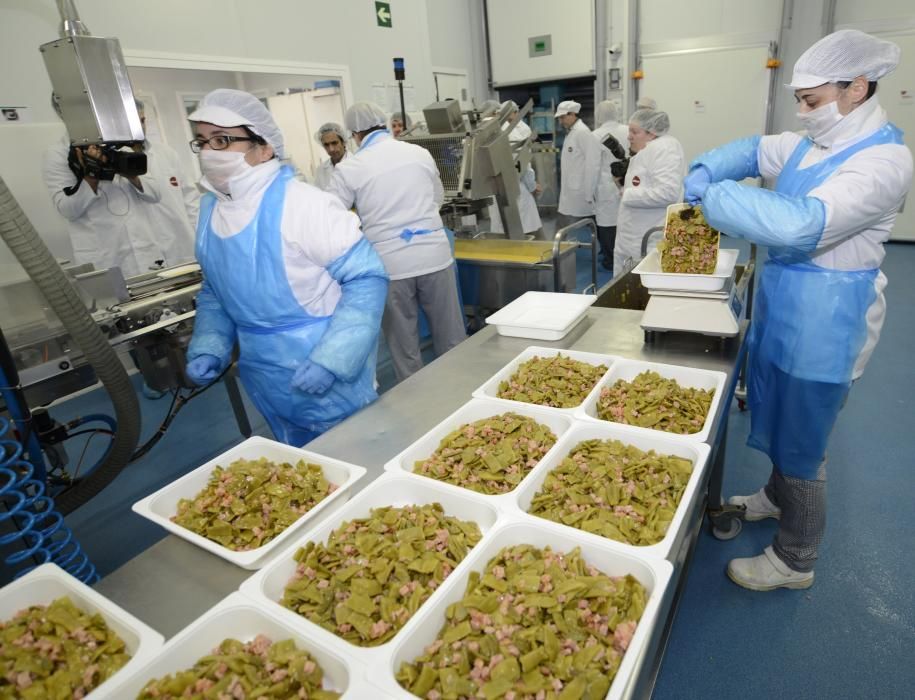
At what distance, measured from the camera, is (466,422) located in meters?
1.33

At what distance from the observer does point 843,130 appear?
4.45 ft

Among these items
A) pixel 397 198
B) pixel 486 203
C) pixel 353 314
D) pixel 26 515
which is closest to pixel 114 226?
pixel 397 198

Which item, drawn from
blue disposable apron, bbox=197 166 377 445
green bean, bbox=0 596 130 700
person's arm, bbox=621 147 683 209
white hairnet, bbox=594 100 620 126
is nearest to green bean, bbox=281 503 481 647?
green bean, bbox=0 596 130 700

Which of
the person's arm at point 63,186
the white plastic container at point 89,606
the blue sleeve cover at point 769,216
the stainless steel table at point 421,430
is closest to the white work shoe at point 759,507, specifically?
the stainless steel table at point 421,430

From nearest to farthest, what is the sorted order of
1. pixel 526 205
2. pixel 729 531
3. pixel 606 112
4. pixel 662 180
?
1. pixel 729 531
2. pixel 662 180
3. pixel 606 112
4. pixel 526 205

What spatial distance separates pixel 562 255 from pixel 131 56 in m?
2.96

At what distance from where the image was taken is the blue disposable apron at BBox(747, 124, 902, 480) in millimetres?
1366

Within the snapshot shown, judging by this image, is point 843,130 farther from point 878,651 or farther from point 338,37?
point 338,37

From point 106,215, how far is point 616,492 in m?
3.33

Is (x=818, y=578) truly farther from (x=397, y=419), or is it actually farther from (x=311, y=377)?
(x=311, y=377)

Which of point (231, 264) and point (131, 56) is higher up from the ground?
point (131, 56)

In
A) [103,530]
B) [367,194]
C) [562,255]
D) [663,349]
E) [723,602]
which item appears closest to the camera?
[663,349]

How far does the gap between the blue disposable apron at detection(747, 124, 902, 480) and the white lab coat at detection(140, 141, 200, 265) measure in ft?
10.9

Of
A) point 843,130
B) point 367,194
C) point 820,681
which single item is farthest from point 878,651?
point 367,194
